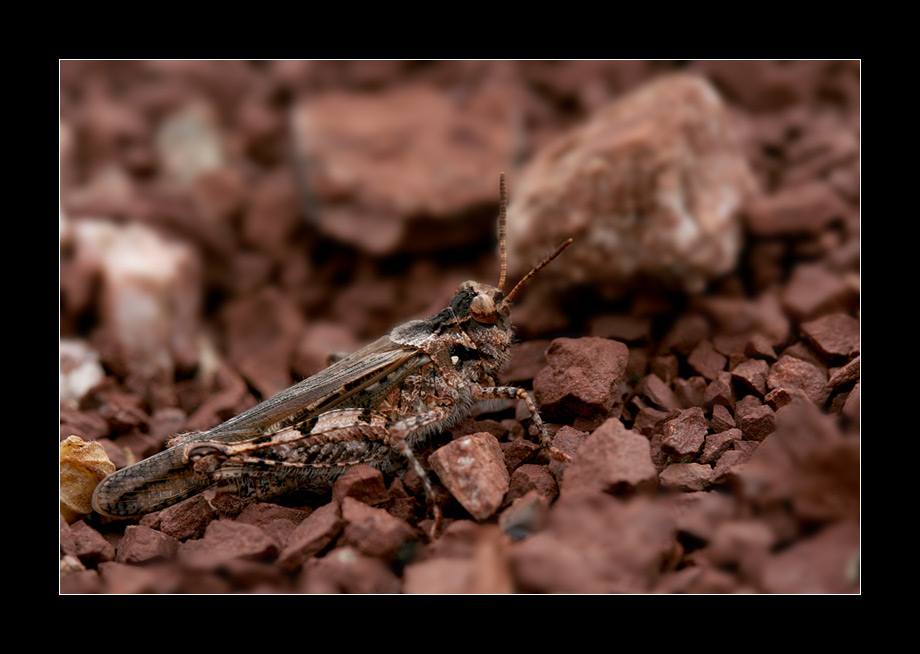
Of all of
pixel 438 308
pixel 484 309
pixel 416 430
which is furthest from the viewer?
pixel 438 308

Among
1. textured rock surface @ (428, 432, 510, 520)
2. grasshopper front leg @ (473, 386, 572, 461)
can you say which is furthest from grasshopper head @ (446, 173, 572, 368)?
textured rock surface @ (428, 432, 510, 520)

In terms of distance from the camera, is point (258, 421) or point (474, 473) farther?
point (258, 421)

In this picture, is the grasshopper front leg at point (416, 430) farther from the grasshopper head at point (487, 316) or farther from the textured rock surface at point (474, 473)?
the grasshopper head at point (487, 316)

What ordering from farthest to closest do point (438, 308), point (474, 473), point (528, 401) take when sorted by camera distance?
point (438, 308) → point (528, 401) → point (474, 473)

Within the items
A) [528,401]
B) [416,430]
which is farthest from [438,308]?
[528,401]

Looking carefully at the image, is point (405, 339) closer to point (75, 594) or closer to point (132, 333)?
point (75, 594)

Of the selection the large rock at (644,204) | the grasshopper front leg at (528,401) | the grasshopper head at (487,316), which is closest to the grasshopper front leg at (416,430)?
the grasshopper front leg at (528,401)

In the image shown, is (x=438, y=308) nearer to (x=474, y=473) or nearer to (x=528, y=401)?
(x=528, y=401)

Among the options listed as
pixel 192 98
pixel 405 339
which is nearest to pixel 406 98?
pixel 192 98
